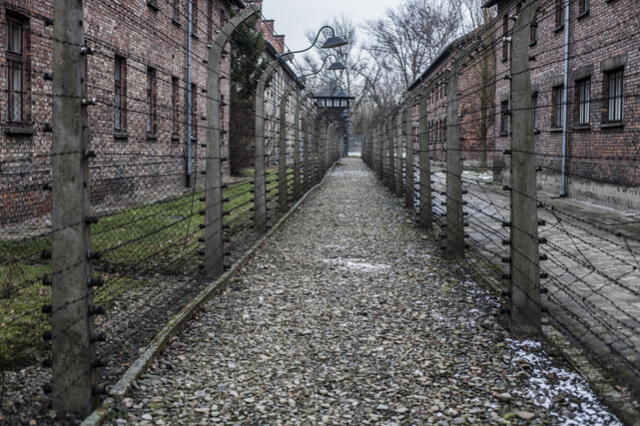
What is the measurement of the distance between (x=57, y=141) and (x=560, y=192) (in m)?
16.7

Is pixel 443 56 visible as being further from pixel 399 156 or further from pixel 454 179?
pixel 454 179

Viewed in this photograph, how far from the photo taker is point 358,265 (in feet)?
27.9

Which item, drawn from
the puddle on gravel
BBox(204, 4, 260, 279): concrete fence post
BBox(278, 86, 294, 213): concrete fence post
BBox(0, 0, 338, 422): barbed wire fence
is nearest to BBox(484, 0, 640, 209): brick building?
BBox(278, 86, 294, 213): concrete fence post

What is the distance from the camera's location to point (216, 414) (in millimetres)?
3830

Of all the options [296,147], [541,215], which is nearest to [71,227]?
[541,215]

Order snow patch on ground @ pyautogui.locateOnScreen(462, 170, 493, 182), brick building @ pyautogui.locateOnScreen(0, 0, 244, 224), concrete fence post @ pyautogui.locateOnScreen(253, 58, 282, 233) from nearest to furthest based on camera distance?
1. brick building @ pyautogui.locateOnScreen(0, 0, 244, 224)
2. concrete fence post @ pyautogui.locateOnScreen(253, 58, 282, 233)
3. snow patch on ground @ pyautogui.locateOnScreen(462, 170, 493, 182)

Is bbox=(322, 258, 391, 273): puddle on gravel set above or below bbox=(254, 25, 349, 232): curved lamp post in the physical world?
below

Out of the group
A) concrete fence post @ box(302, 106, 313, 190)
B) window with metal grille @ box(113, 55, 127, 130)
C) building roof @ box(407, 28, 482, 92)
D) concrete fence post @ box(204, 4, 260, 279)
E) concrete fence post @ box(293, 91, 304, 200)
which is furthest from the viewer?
building roof @ box(407, 28, 482, 92)

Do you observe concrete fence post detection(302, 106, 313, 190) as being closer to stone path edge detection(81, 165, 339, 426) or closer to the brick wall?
the brick wall

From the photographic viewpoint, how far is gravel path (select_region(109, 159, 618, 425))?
3.85 metres

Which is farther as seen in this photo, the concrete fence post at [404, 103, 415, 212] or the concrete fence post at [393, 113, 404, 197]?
the concrete fence post at [393, 113, 404, 197]

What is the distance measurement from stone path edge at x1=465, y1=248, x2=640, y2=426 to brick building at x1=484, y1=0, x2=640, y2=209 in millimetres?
8411

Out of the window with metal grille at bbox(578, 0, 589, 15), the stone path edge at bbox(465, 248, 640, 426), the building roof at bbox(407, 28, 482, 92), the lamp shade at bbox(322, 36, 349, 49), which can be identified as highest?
the building roof at bbox(407, 28, 482, 92)

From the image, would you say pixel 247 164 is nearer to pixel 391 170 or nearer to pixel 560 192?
pixel 391 170
